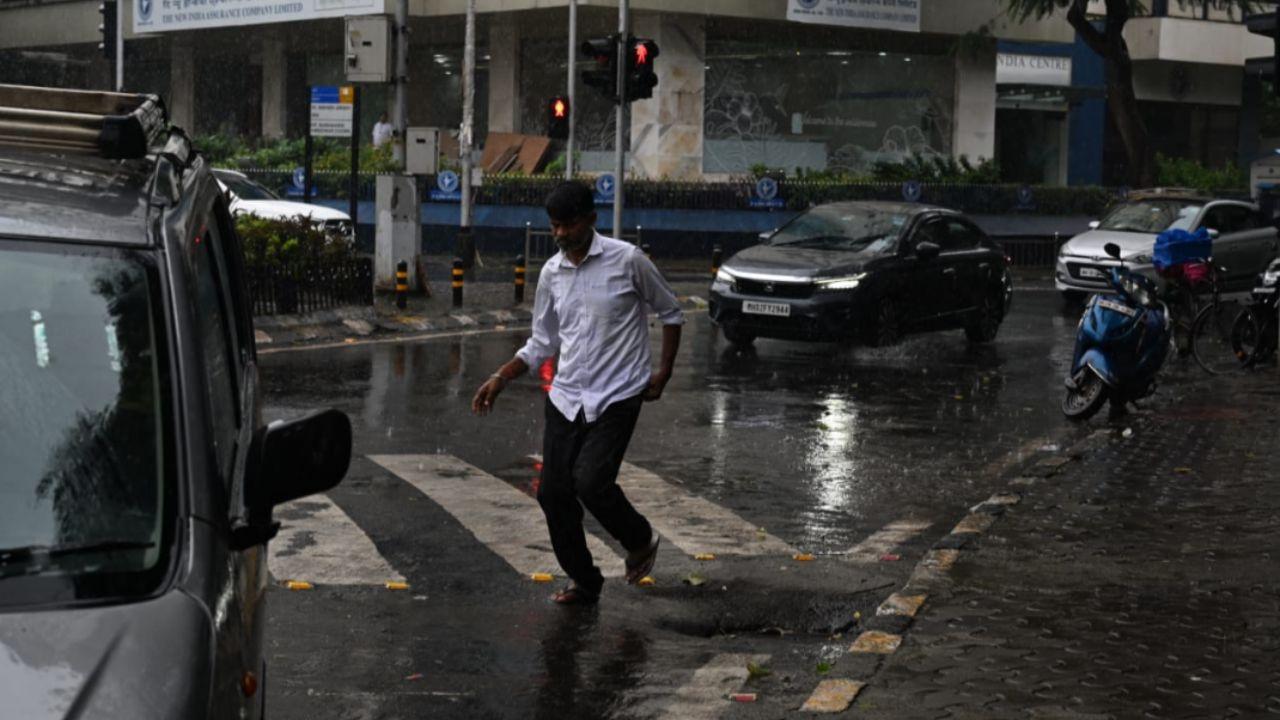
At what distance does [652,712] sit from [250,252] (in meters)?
14.5

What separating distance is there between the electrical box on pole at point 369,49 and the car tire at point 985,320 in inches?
315

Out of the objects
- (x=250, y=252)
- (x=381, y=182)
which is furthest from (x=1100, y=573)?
(x=381, y=182)

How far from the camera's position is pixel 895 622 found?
7766mm

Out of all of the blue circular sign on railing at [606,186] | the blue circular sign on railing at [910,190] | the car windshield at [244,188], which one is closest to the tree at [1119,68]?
the blue circular sign on railing at [910,190]

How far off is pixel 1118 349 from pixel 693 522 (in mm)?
5817

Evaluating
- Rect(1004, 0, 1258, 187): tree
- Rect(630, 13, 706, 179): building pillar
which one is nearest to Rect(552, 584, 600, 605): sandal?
Rect(630, 13, 706, 179): building pillar

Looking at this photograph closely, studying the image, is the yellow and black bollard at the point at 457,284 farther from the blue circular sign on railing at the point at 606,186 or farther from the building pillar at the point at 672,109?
the building pillar at the point at 672,109

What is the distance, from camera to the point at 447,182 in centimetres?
3784

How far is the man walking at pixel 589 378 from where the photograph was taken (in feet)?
26.9

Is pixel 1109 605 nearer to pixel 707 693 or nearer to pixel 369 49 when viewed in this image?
pixel 707 693

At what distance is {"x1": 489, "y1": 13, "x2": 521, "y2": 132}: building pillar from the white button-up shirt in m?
35.7

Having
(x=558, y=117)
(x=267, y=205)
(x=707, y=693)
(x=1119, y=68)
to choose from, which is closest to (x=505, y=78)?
(x=1119, y=68)

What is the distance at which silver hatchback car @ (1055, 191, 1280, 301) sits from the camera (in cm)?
2794

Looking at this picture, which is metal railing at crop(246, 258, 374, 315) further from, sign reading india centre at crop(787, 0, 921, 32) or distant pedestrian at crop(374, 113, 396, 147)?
sign reading india centre at crop(787, 0, 921, 32)
